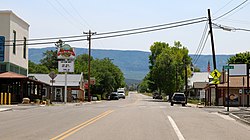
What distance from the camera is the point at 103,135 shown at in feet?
54.2

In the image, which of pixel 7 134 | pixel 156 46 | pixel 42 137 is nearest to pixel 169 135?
pixel 42 137

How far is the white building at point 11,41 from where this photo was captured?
5693 cm

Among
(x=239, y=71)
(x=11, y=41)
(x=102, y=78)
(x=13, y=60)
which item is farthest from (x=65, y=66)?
(x=102, y=78)

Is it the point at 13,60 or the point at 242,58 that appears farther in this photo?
the point at 242,58

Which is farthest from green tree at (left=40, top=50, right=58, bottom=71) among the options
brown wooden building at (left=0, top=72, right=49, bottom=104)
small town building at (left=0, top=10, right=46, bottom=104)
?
brown wooden building at (left=0, top=72, right=49, bottom=104)

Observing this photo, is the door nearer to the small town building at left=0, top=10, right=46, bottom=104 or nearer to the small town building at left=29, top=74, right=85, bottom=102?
the small town building at left=29, top=74, right=85, bottom=102

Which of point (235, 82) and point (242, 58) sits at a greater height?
point (242, 58)

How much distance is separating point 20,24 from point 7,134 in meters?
47.1

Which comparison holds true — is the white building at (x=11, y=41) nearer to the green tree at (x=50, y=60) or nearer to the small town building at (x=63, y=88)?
the small town building at (x=63, y=88)

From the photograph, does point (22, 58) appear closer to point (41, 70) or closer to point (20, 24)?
point (20, 24)

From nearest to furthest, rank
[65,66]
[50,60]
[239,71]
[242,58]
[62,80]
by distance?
[239,71]
[65,66]
[62,80]
[242,58]
[50,60]

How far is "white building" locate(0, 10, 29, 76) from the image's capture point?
5693 cm

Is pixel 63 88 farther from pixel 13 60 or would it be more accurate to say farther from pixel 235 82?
pixel 235 82

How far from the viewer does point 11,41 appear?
58125 millimetres
